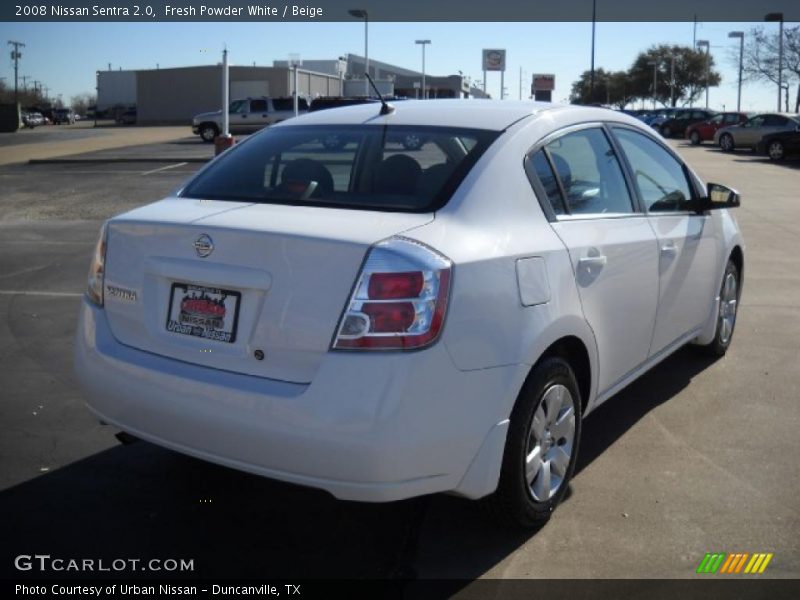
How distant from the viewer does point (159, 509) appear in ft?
12.3

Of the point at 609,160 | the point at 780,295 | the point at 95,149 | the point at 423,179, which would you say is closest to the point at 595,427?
the point at 609,160

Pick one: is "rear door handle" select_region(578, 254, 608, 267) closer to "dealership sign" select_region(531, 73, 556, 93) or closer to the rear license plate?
the rear license plate

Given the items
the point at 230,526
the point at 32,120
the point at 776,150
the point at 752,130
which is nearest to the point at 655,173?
the point at 230,526

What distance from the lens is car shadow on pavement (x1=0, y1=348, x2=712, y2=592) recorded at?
3.32 m

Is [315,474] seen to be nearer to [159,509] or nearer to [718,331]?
[159,509]

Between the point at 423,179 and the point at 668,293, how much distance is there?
5.91ft

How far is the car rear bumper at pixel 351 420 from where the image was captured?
287 cm

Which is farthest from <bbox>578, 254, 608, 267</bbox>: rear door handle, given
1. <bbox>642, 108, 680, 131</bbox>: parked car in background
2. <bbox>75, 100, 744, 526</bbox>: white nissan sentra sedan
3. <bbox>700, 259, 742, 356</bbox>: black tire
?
<bbox>642, 108, 680, 131</bbox>: parked car in background

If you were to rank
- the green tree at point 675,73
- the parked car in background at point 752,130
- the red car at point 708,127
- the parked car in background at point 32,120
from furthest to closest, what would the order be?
the green tree at point 675,73 < the parked car in background at point 32,120 < the red car at point 708,127 < the parked car in background at point 752,130

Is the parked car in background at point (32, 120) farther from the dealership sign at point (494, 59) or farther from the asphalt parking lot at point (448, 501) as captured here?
the asphalt parking lot at point (448, 501)

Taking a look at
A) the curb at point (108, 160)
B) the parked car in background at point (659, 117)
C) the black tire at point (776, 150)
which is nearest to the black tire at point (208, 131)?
the curb at point (108, 160)

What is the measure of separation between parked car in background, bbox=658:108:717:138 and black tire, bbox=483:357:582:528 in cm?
4725

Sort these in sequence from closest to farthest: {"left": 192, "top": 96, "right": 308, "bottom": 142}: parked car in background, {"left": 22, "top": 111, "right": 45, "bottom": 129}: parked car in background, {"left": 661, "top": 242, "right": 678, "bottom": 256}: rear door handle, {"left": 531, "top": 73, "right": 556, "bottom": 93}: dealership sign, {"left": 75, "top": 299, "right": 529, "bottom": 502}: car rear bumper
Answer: {"left": 75, "top": 299, "right": 529, "bottom": 502}: car rear bumper, {"left": 661, "top": 242, "right": 678, "bottom": 256}: rear door handle, {"left": 531, "top": 73, "right": 556, "bottom": 93}: dealership sign, {"left": 192, "top": 96, "right": 308, "bottom": 142}: parked car in background, {"left": 22, "top": 111, "right": 45, "bottom": 129}: parked car in background

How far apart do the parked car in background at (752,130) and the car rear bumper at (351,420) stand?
114 feet
